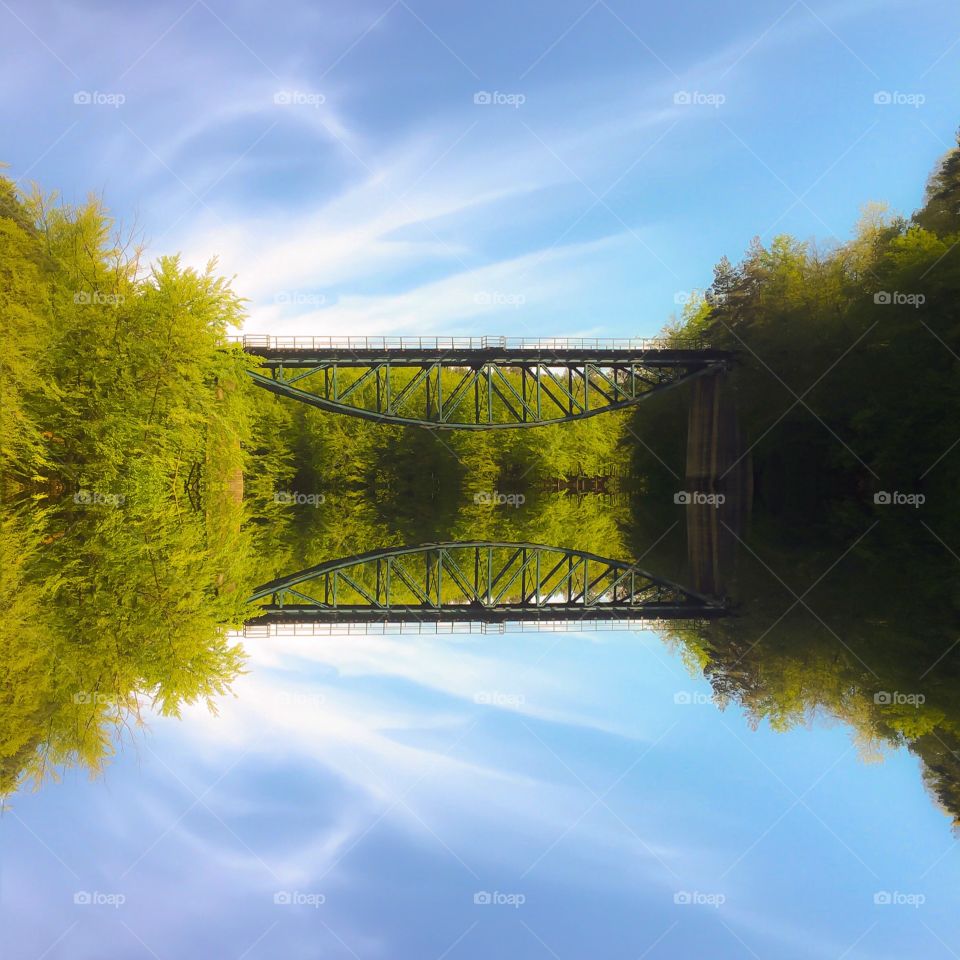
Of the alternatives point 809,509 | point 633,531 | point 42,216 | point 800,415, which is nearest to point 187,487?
point 42,216

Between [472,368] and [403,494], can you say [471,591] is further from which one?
[403,494]

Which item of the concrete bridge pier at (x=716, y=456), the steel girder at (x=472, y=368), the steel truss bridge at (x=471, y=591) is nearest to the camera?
the steel truss bridge at (x=471, y=591)

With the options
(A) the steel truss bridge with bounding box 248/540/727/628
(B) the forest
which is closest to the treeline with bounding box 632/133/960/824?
(B) the forest

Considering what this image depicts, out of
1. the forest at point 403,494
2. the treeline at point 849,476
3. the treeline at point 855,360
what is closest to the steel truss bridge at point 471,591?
the forest at point 403,494

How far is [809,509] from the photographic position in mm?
39938

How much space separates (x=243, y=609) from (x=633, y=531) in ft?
69.5

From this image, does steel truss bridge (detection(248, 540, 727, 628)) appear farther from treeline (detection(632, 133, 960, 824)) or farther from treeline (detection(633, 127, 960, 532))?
treeline (detection(633, 127, 960, 532))

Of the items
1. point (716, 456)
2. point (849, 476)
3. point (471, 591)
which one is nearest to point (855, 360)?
point (849, 476)

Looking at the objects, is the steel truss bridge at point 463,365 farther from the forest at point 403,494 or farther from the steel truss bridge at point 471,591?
the steel truss bridge at point 471,591

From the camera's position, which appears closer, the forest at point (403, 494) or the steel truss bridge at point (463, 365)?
the forest at point (403, 494)

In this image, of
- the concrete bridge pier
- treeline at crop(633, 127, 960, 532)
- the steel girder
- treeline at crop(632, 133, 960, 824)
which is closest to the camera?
treeline at crop(632, 133, 960, 824)

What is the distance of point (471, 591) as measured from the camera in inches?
797

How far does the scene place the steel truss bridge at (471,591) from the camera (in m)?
16.1

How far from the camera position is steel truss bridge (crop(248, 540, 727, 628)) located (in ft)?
52.7
